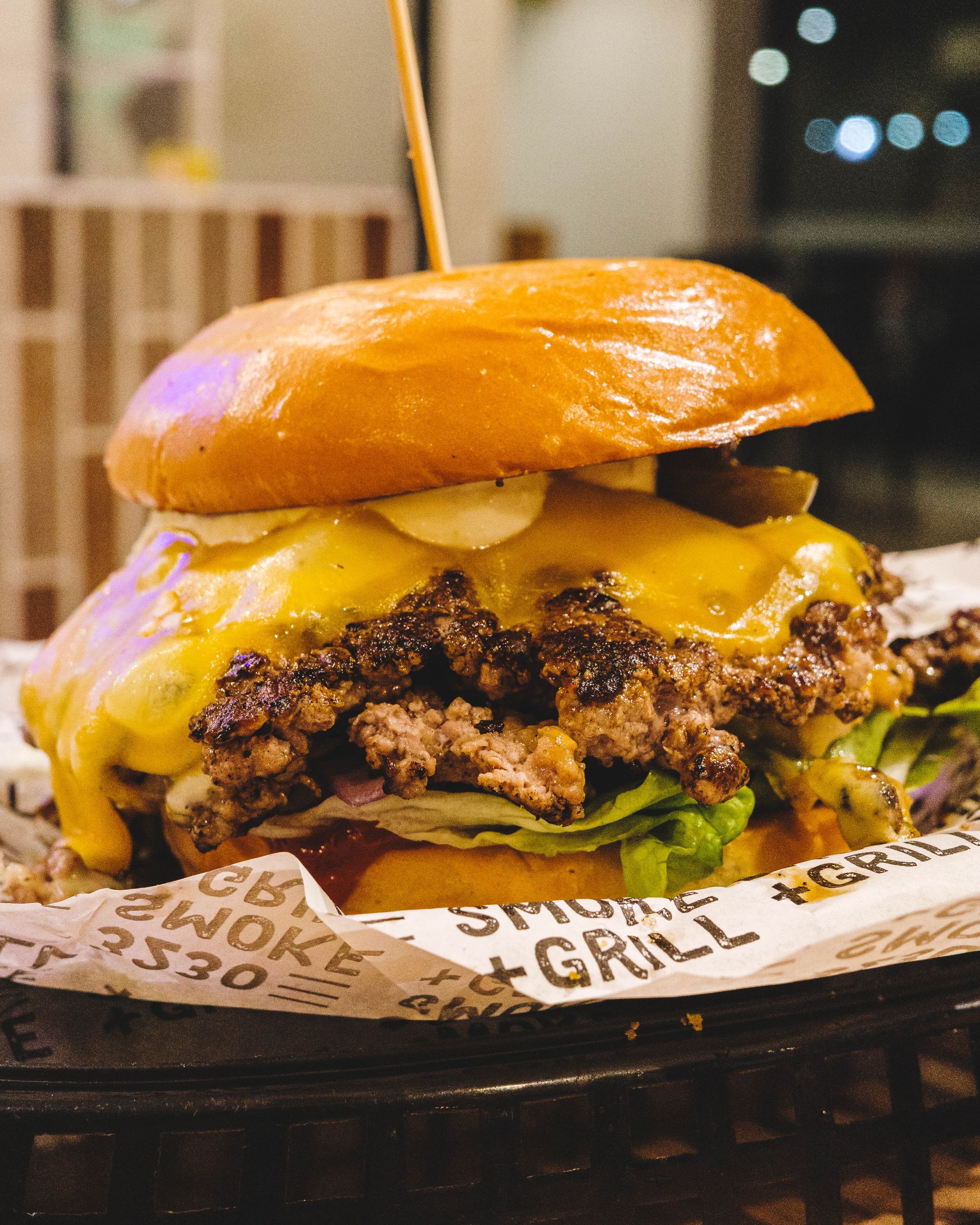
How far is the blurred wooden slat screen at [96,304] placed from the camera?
413 centimetres

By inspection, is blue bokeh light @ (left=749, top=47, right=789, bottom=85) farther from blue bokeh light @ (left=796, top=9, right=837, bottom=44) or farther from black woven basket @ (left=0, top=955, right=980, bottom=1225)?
black woven basket @ (left=0, top=955, right=980, bottom=1225)

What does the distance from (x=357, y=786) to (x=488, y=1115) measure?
1.50ft

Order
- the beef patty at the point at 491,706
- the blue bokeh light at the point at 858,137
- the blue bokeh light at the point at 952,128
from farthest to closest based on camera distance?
the blue bokeh light at the point at 858,137 → the blue bokeh light at the point at 952,128 → the beef patty at the point at 491,706

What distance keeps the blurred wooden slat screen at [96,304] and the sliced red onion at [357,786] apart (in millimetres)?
3206

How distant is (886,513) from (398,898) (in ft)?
24.7

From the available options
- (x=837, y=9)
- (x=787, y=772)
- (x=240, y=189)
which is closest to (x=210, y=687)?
(x=787, y=772)

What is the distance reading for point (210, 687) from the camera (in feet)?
4.36

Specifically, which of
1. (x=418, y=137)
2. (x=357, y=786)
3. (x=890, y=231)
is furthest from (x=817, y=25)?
(x=357, y=786)

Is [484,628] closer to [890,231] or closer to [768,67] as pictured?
[768,67]

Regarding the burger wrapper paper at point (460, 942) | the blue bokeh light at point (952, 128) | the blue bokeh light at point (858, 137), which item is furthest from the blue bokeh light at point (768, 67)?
the burger wrapper paper at point (460, 942)

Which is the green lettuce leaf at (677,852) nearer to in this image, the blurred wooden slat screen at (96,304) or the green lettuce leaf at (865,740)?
the green lettuce leaf at (865,740)

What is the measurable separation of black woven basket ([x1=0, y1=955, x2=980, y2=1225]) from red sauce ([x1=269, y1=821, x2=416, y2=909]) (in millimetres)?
234

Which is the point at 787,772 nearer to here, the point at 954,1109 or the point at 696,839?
the point at 696,839

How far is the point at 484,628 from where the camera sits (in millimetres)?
1353
